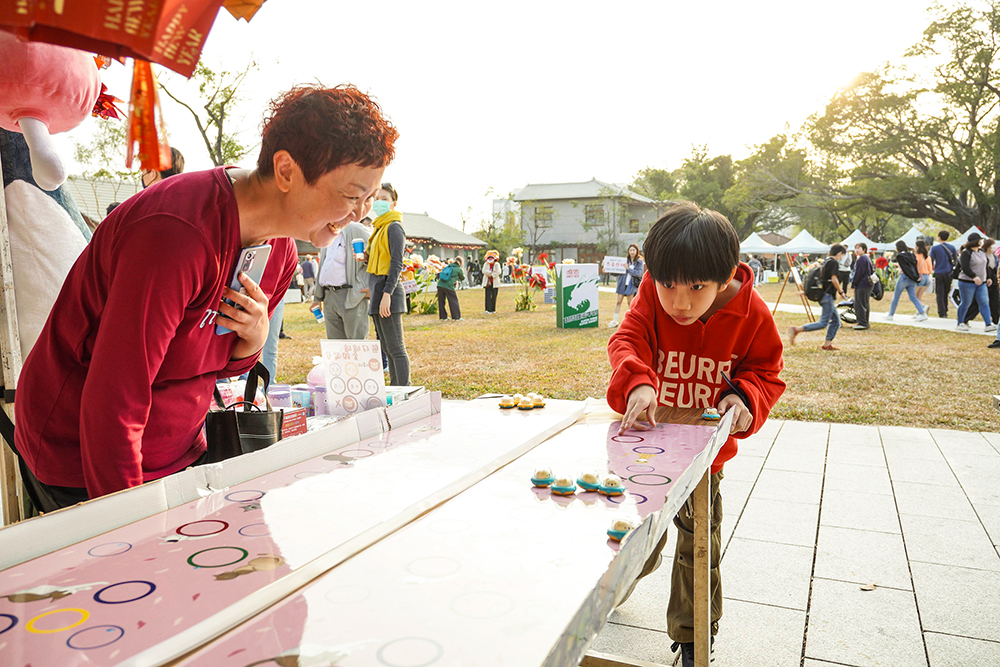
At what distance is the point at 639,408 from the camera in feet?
5.77

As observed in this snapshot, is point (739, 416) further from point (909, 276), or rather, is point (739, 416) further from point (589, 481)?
point (909, 276)

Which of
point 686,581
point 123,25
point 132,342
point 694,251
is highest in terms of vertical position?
point 123,25

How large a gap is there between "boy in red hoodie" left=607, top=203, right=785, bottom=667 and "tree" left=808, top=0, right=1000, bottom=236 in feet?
94.6

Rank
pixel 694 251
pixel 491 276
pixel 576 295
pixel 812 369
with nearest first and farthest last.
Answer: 1. pixel 694 251
2. pixel 812 369
3. pixel 576 295
4. pixel 491 276

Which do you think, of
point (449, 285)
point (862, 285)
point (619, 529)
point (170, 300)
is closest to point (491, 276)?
point (449, 285)

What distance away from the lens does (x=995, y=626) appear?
237 cm

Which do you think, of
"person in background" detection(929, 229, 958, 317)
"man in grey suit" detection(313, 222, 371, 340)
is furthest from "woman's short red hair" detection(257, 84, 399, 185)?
"person in background" detection(929, 229, 958, 317)

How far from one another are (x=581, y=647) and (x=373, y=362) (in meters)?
1.74

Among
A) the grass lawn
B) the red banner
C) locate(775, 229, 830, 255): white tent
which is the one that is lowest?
the grass lawn

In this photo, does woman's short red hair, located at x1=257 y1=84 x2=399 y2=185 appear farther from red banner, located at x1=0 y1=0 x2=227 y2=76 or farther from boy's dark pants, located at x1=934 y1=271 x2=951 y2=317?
boy's dark pants, located at x1=934 y1=271 x2=951 y2=317

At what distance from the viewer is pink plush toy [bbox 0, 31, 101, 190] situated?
4.52 feet

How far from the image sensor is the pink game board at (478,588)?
0.71 metres

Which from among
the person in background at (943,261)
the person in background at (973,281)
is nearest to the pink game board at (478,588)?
the person in background at (973,281)

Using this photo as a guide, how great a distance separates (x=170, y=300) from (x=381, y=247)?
4.05 m
